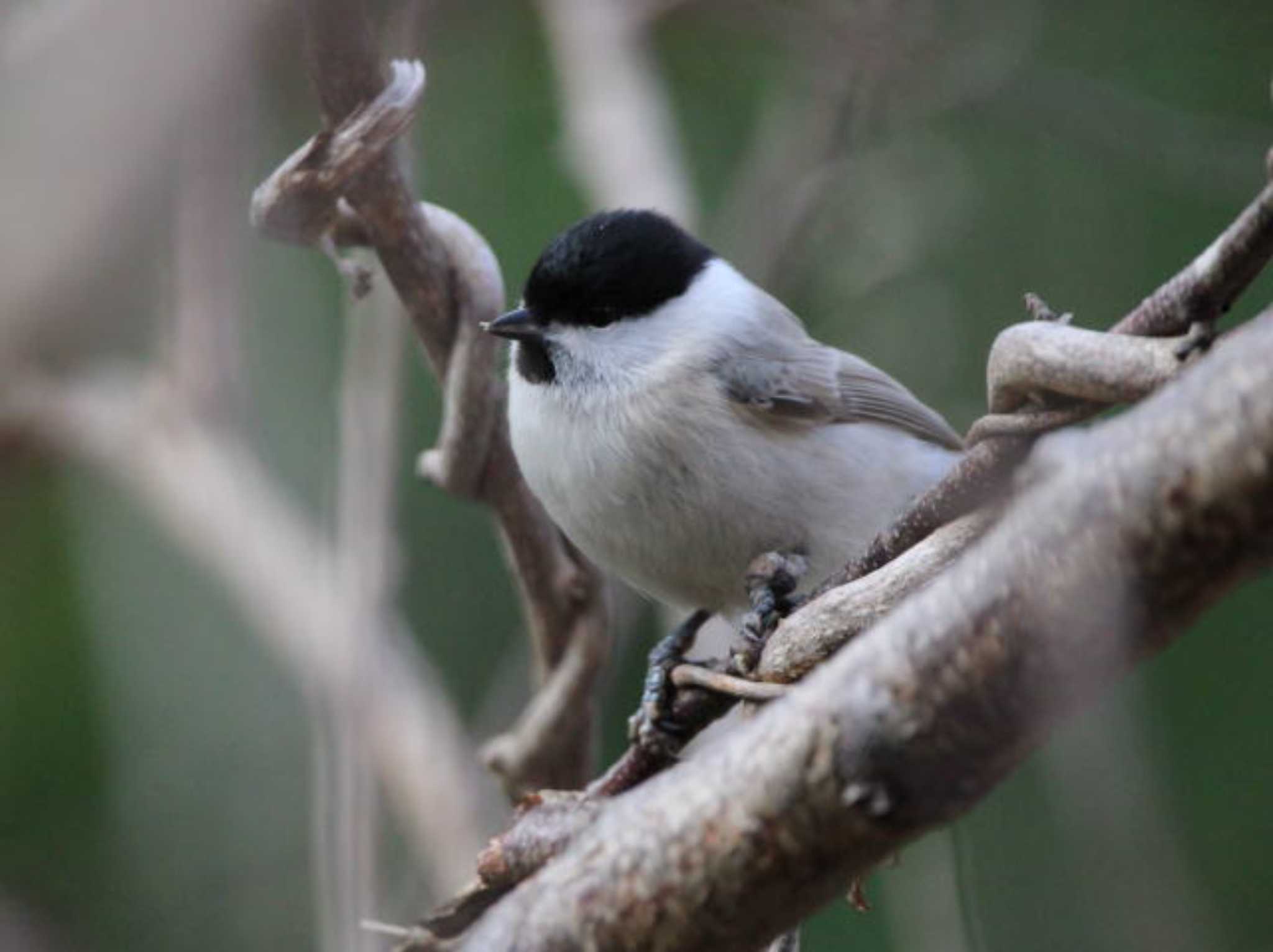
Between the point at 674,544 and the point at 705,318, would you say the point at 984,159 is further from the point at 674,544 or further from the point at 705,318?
the point at 674,544

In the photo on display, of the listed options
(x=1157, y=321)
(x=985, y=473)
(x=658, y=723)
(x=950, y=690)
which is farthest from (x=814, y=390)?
(x=950, y=690)

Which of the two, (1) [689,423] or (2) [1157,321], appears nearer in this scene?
(2) [1157,321]

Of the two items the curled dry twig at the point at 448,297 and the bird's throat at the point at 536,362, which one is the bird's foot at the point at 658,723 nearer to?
the curled dry twig at the point at 448,297

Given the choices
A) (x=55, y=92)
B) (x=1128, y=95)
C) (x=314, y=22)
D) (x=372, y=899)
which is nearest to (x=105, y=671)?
→ (x=372, y=899)

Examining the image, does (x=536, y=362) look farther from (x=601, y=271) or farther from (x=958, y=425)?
(x=958, y=425)

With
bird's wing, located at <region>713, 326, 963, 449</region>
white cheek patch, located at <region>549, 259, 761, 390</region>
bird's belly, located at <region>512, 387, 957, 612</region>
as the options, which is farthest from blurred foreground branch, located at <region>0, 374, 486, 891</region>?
bird's wing, located at <region>713, 326, 963, 449</region>

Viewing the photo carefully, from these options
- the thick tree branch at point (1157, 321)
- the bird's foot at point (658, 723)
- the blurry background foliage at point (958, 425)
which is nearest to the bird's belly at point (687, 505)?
the blurry background foliage at point (958, 425)

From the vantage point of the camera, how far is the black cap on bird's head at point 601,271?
2.39m

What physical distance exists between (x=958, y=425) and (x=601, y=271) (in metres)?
0.98

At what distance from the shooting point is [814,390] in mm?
2467

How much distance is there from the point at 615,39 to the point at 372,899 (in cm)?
207

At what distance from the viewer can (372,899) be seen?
169cm

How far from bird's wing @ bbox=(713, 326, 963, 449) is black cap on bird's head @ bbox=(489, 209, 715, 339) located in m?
0.19

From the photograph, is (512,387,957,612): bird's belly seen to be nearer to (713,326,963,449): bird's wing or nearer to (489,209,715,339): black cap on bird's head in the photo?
(713,326,963,449): bird's wing
